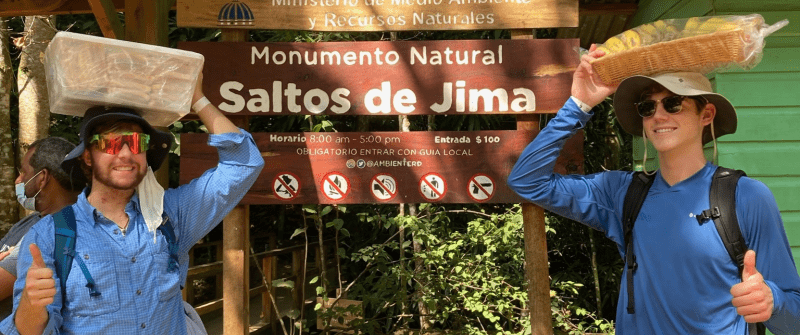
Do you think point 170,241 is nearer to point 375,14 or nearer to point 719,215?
point 719,215

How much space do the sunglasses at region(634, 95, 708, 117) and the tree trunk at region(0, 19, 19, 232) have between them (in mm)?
6519

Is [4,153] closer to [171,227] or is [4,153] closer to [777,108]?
[171,227]

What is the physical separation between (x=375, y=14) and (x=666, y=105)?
2137mm

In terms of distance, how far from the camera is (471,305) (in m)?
5.24

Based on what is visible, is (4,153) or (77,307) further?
(4,153)

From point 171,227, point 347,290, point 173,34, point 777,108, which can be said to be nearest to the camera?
point 171,227

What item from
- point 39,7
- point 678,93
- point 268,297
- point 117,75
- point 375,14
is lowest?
point 268,297

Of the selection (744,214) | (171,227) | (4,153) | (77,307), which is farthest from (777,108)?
(4,153)

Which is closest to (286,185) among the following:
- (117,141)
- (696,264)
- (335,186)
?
(335,186)

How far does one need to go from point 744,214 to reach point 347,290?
408cm

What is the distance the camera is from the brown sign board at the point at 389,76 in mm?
4148

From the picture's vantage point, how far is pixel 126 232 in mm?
2420

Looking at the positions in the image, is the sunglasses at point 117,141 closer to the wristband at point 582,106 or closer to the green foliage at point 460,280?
the wristband at point 582,106

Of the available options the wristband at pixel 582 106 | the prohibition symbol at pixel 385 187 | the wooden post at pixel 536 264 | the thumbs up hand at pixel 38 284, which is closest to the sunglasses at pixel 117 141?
the thumbs up hand at pixel 38 284
